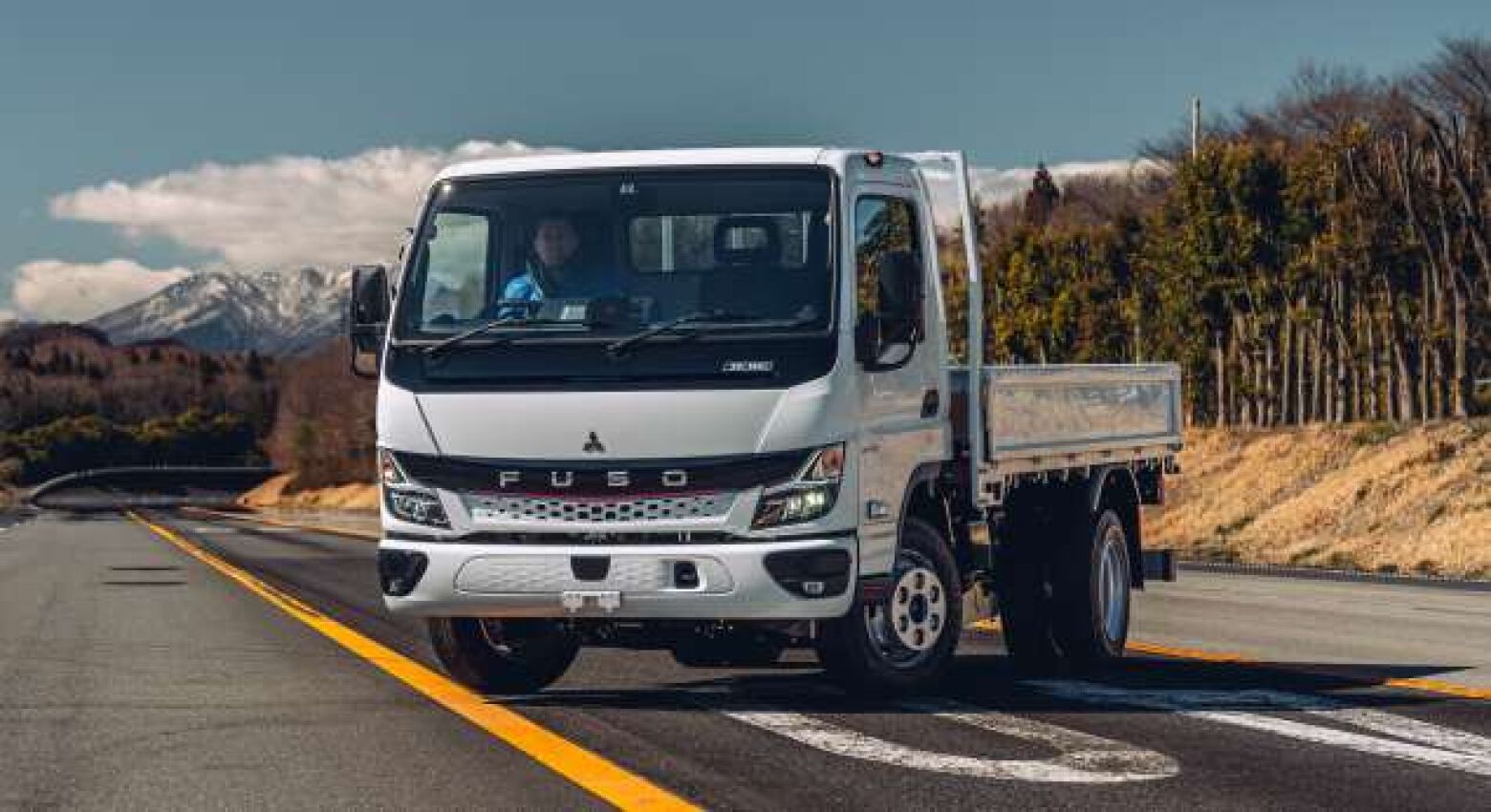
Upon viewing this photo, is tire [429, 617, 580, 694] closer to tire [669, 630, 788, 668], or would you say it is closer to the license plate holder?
tire [669, 630, 788, 668]

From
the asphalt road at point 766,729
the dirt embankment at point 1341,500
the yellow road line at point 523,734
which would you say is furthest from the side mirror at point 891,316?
the dirt embankment at point 1341,500

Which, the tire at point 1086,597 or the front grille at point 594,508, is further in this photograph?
the tire at point 1086,597

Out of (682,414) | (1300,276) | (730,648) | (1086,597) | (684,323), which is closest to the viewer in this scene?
(682,414)

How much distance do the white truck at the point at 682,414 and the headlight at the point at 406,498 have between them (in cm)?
2

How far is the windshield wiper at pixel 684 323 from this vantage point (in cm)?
957

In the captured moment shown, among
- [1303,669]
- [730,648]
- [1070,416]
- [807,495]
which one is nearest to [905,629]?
[730,648]

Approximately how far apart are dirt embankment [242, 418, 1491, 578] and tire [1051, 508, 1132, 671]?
16.3 metres

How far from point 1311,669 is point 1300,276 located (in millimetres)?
31719

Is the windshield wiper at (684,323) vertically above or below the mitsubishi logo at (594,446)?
above

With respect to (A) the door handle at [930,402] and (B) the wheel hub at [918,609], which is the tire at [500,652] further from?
(A) the door handle at [930,402]

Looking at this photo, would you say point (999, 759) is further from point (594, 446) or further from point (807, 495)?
point (594, 446)

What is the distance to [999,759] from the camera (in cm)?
831

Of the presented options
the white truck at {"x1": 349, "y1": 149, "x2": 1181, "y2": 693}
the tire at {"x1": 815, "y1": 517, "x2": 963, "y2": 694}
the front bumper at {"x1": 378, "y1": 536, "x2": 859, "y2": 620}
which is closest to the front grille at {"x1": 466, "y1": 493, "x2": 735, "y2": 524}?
the white truck at {"x1": 349, "y1": 149, "x2": 1181, "y2": 693}

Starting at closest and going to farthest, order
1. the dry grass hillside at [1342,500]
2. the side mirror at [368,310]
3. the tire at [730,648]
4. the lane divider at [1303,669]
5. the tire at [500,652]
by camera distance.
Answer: the tire at [730,648] → the side mirror at [368,310] → the tire at [500,652] → the lane divider at [1303,669] → the dry grass hillside at [1342,500]
